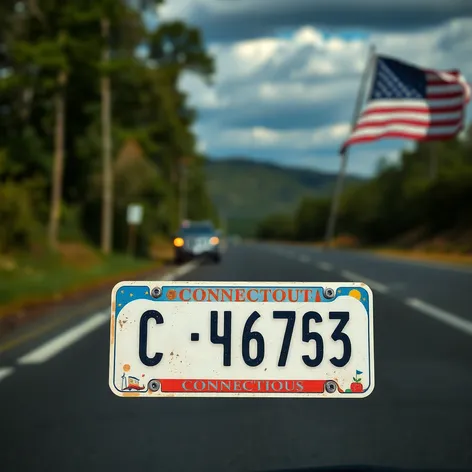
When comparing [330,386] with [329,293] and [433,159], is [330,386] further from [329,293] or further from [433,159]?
[433,159]

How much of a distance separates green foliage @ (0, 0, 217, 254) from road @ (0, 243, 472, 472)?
2181 centimetres

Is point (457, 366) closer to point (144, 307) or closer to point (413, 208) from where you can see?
point (144, 307)

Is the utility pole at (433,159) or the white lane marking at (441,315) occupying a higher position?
the utility pole at (433,159)

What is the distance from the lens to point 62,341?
38.6 ft

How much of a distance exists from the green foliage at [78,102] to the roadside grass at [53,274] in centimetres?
168

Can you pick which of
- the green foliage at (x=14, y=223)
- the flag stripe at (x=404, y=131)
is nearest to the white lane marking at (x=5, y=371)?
the flag stripe at (x=404, y=131)

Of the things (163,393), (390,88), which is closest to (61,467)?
(163,393)

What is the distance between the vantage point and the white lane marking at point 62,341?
10.2 metres

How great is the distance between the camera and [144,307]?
12.6ft

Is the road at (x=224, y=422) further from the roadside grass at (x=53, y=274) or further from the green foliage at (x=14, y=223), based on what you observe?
the green foliage at (x=14, y=223)

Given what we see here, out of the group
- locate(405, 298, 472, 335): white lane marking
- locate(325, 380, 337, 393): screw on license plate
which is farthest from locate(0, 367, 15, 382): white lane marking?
locate(405, 298, 472, 335): white lane marking

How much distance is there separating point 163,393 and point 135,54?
155 feet

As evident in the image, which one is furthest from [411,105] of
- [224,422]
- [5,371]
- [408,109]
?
A: [5,371]

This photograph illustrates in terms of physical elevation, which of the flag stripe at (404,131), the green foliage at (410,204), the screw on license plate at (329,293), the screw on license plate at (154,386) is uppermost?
the flag stripe at (404,131)
